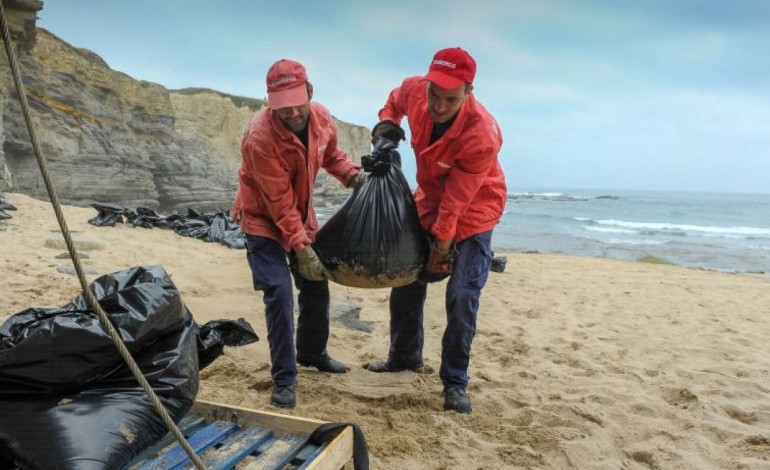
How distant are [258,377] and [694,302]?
16.7ft

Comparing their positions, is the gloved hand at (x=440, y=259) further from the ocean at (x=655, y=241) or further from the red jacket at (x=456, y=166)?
the ocean at (x=655, y=241)

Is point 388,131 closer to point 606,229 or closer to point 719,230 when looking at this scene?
point 606,229

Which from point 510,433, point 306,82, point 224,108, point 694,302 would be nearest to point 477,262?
point 510,433

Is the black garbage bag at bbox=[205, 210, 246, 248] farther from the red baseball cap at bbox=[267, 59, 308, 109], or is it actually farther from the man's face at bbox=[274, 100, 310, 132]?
the red baseball cap at bbox=[267, 59, 308, 109]

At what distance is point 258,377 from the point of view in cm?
319

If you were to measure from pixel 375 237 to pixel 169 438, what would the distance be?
4.16ft

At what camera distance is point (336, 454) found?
6.54 ft

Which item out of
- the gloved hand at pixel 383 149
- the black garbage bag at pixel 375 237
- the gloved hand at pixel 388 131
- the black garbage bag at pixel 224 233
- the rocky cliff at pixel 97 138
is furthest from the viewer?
the rocky cliff at pixel 97 138

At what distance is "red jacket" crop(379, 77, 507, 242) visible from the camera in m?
2.73

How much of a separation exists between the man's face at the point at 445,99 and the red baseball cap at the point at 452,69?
0.04 meters

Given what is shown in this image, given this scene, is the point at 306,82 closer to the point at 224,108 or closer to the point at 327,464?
the point at 327,464

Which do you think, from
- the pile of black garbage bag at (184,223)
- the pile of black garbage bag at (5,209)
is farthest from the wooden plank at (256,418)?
the pile of black garbage bag at (5,209)

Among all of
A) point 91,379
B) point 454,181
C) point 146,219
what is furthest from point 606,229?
point 91,379

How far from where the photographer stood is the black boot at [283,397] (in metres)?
2.80
